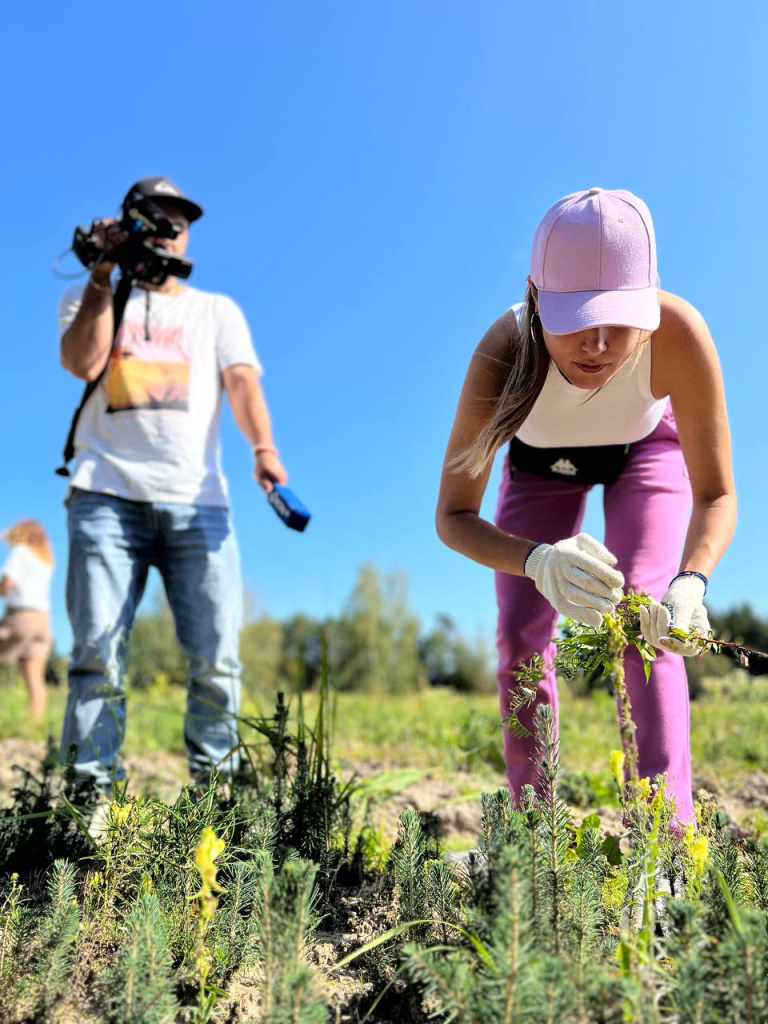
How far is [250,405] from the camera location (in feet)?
12.2

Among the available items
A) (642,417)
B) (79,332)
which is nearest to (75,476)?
(79,332)

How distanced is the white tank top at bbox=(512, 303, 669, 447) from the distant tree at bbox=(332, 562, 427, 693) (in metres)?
25.0

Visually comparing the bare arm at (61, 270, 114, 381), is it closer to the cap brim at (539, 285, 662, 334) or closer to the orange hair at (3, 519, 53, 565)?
the cap brim at (539, 285, 662, 334)

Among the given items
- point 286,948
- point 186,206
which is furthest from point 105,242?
point 286,948

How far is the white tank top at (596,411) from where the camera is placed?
2342 mm

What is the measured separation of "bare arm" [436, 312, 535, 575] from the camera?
2.24m

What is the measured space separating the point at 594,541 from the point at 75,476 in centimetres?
227

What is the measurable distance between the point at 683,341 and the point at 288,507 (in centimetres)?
169

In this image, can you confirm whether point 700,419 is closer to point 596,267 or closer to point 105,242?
point 596,267

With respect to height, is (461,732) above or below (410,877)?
above

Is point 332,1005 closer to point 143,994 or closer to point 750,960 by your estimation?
point 143,994

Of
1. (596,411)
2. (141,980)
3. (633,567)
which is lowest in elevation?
(141,980)

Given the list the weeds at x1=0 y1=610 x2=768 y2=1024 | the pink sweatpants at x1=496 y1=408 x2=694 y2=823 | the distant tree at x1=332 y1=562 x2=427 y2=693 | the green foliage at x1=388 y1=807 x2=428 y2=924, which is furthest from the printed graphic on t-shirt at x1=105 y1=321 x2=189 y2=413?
the distant tree at x1=332 y1=562 x2=427 y2=693

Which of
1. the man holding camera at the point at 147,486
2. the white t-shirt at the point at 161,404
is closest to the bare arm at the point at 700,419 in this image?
the man holding camera at the point at 147,486
